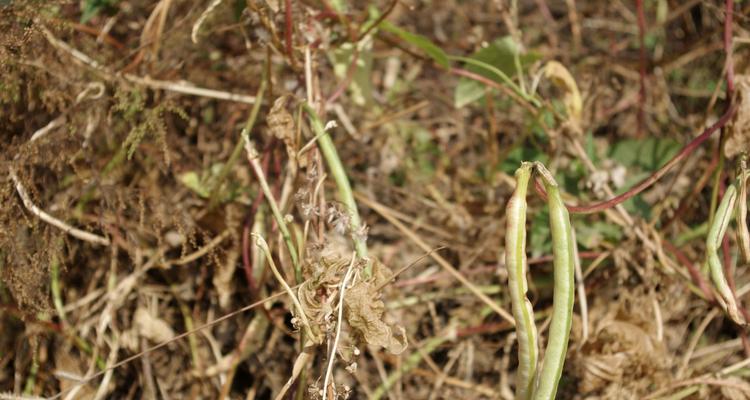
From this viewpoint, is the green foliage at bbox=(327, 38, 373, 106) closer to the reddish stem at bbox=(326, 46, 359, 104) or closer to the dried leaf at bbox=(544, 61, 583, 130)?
the reddish stem at bbox=(326, 46, 359, 104)

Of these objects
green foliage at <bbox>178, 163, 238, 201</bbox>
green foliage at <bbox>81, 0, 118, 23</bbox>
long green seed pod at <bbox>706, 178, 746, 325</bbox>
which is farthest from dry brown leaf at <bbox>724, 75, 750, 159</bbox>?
A: green foliage at <bbox>81, 0, 118, 23</bbox>

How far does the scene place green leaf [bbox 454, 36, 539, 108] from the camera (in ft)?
4.16

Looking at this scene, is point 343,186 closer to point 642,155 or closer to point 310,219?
point 310,219

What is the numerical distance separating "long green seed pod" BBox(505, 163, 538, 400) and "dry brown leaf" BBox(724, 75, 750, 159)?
0.47 m

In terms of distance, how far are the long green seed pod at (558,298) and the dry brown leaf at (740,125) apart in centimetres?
45

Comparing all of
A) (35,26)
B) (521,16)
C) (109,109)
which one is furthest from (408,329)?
(521,16)

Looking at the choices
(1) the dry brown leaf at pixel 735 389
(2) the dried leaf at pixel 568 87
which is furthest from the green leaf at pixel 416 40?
(1) the dry brown leaf at pixel 735 389

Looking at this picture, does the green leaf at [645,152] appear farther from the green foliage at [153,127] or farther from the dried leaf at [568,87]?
the green foliage at [153,127]

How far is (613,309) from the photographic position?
4.11ft

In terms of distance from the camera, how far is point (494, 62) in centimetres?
131

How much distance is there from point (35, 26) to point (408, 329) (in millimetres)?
797

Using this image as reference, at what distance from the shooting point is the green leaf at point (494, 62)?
4.16ft

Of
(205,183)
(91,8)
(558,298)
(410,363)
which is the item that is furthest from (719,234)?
(91,8)

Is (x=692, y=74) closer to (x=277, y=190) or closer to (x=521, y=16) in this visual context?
(x=521, y=16)
